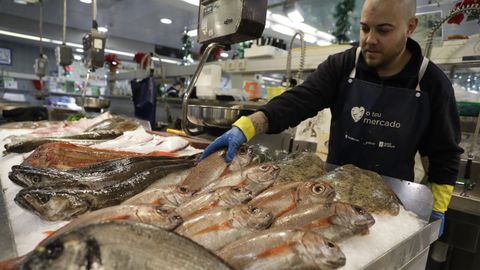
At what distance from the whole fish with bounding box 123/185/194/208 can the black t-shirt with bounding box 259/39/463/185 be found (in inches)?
36.0

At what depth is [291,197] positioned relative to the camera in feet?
3.31

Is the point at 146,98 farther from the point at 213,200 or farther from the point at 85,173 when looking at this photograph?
the point at 213,200

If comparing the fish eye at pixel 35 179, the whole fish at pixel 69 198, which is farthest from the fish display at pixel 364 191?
the fish eye at pixel 35 179

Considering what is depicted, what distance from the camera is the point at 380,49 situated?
178 cm

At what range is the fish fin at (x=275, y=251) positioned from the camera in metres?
0.72

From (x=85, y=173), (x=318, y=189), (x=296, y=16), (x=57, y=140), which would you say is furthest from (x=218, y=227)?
(x=296, y=16)

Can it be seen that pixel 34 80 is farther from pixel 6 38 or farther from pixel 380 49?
pixel 380 49

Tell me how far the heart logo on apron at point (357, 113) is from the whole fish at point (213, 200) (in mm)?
1231

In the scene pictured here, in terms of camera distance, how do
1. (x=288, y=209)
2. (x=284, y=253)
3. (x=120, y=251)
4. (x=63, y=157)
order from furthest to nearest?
(x=63, y=157) → (x=288, y=209) → (x=284, y=253) → (x=120, y=251)

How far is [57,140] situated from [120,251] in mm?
1810

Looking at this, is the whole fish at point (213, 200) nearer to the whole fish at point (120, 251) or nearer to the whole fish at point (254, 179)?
the whole fish at point (254, 179)

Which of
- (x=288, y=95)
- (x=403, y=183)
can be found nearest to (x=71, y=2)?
(x=288, y=95)

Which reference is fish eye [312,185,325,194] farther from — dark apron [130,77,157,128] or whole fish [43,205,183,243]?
dark apron [130,77,157,128]

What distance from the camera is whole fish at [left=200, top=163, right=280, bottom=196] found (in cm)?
111
